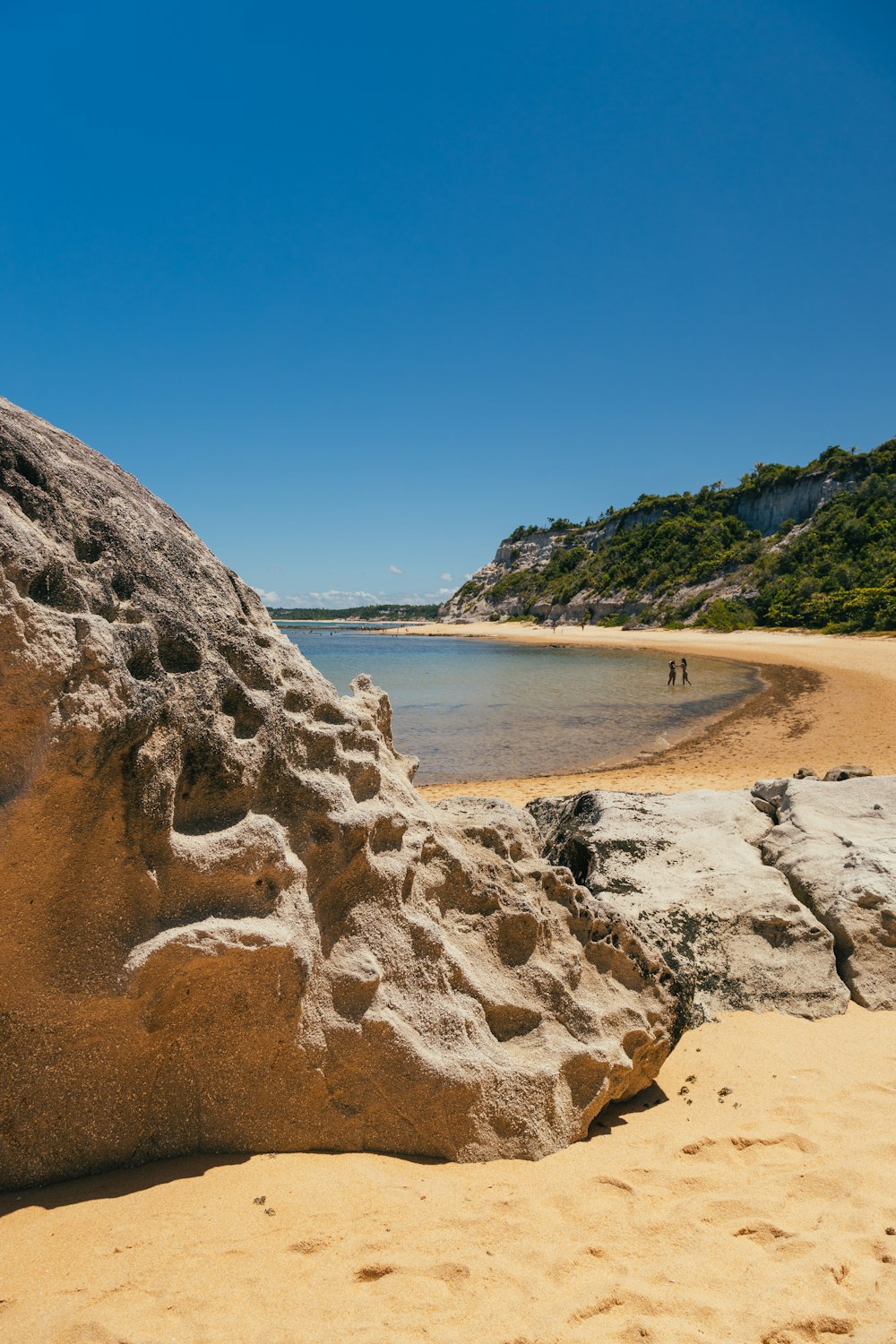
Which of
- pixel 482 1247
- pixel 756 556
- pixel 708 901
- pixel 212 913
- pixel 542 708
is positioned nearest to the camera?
pixel 482 1247

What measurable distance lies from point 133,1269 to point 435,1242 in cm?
90

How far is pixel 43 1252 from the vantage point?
2.19m

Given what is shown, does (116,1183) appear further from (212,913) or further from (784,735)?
(784,735)

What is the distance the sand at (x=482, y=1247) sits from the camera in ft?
6.75

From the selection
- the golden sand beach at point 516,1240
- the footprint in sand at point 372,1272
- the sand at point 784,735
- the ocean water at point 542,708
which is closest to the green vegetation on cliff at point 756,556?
the sand at point 784,735

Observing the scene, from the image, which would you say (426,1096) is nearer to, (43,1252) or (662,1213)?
(662,1213)

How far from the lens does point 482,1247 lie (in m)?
2.36

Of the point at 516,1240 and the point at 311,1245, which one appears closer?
the point at 311,1245

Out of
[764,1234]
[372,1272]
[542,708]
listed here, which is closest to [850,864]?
[764,1234]

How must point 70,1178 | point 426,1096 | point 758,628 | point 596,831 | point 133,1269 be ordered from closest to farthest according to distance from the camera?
point 133,1269 < point 70,1178 < point 426,1096 < point 596,831 < point 758,628

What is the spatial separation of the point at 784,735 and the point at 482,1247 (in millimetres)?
15132

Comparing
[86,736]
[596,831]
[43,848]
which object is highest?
[86,736]

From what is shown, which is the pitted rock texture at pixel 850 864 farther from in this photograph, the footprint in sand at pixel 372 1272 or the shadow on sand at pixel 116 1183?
the shadow on sand at pixel 116 1183

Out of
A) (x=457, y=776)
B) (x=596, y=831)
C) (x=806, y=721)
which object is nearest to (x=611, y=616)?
(x=806, y=721)
